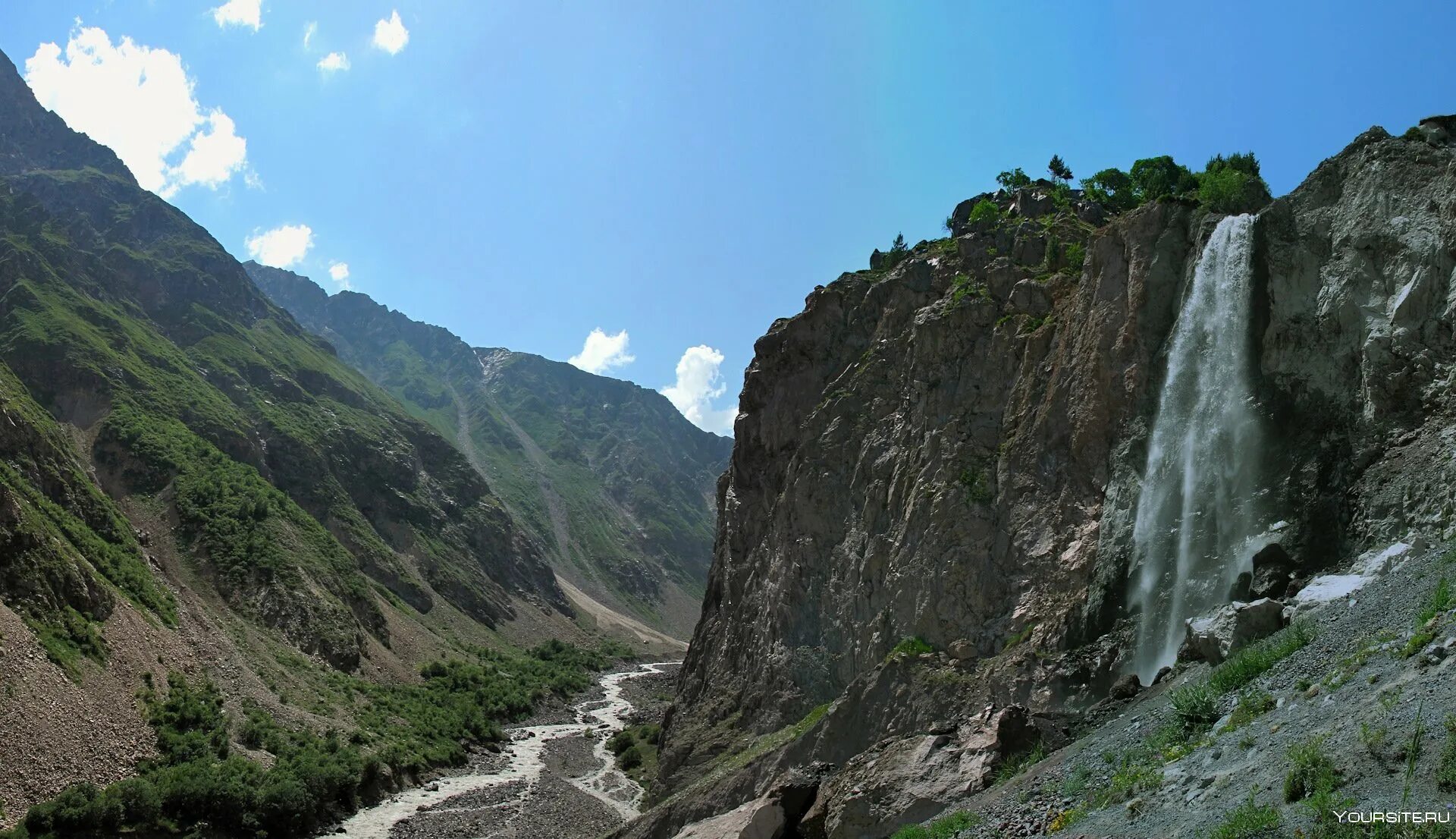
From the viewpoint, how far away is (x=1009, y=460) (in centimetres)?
3459

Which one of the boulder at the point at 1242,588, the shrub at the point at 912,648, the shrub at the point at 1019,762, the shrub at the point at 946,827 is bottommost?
the shrub at the point at 946,827

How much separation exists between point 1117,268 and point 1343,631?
69.0 feet

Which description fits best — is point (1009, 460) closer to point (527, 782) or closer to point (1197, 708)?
point (1197, 708)

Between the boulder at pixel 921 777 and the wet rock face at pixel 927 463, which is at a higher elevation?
the wet rock face at pixel 927 463

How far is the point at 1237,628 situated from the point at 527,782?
50006 mm

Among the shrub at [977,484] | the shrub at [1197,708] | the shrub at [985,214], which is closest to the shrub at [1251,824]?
the shrub at [1197,708]

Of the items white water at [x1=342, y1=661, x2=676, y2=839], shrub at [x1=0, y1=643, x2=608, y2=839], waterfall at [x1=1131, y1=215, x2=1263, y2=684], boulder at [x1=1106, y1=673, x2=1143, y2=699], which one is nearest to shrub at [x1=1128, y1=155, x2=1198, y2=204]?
waterfall at [x1=1131, y1=215, x2=1263, y2=684]

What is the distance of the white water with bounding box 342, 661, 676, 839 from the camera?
46.8 meters

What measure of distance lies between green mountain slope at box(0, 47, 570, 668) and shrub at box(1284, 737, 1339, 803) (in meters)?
49.7

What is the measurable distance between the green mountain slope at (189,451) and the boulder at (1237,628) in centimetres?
4786

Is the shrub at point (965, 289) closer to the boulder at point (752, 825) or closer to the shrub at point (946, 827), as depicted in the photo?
the boulder at point (752, 825)

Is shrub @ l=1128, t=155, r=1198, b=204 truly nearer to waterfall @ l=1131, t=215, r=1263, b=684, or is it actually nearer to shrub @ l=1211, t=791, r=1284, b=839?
waterfall @ l=1131, t=215, r=1263, b=684

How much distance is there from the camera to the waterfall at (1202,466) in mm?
23969

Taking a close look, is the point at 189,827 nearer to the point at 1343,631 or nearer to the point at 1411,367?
the point at 1343,631
